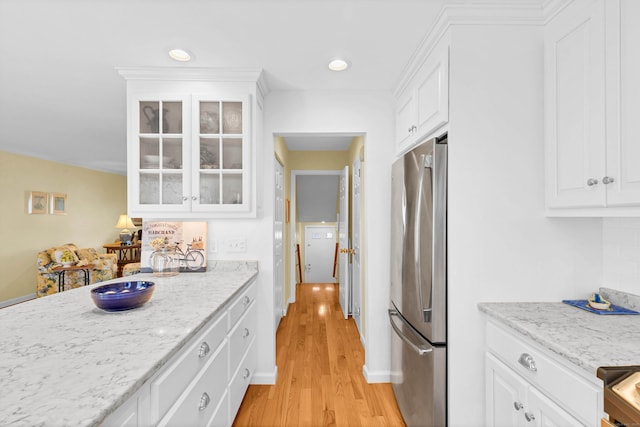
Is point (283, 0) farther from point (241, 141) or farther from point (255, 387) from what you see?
point (255, 387)

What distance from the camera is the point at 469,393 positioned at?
1.51 metres

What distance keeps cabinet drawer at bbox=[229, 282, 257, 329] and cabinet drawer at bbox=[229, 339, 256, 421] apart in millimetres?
312

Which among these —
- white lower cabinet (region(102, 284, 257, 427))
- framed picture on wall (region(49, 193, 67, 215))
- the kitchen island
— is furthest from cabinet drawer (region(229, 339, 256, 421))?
framed picture on wall (region(49, 193, 67, 215))

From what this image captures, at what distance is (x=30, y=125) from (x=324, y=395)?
4292 millimetres

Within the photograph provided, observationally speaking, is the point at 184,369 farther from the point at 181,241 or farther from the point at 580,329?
the point at 580,329

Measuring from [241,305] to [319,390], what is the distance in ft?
3.19

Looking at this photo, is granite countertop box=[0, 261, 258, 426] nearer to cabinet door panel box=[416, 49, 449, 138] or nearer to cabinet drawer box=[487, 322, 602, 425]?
cabinet drawer box=[487, 322, 602, 425]

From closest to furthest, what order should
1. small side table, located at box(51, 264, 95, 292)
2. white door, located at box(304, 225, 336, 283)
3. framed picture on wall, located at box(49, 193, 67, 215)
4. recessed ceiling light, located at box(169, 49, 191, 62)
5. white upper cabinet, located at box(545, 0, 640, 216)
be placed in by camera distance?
white upper cabinet, located at box(545, 0, 640, 216), recessed ceiling light, located at box(169, 49, 191, 62), small side table, located at box(51, 264, 95, 292), framed picture on wall, located at box(49, 193, 67, 215), white door, located at box(304, 225, 336, 283)

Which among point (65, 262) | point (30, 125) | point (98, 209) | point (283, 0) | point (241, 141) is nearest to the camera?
point (283, 0)

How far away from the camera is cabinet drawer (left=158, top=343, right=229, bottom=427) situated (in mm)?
1071

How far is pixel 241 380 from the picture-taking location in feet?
6.34

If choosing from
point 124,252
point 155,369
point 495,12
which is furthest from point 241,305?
point 124,252

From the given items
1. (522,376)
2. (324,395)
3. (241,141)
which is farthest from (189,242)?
(522,376)

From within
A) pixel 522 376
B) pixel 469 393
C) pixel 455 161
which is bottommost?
pixel 469 393
